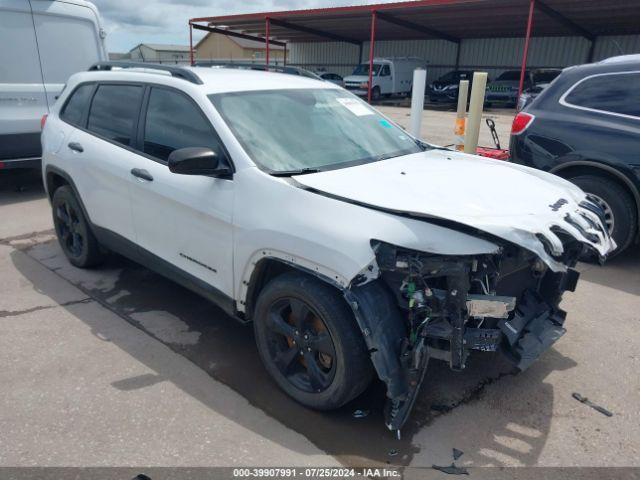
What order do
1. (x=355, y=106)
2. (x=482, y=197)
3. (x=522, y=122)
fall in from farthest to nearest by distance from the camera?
(x=522, y=122), (x=355, y=106), (x=482, y=197)

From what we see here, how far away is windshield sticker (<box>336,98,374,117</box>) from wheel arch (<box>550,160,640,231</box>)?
2.39 metres

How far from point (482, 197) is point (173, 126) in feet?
6.97

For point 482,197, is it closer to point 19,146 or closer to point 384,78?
point 19,146

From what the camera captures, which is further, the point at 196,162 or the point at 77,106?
the point at 77,106

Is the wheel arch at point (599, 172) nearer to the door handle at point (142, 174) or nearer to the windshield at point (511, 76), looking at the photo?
the door handle at point (142, 174)

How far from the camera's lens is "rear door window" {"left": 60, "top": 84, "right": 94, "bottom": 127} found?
4574 mm

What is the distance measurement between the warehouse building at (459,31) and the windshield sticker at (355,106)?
17.0m

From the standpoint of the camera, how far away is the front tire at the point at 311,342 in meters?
2.63

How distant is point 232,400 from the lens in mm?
3012

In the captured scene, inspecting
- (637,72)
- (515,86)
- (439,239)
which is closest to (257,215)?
(439,239)

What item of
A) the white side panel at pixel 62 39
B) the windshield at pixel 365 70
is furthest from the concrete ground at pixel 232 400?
the windshield at pixel 365 70

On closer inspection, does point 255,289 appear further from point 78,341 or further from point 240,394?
point 78,341

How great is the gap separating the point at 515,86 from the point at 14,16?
22.0 metres

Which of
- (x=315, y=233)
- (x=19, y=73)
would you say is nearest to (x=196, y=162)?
(x=315, y=233)
